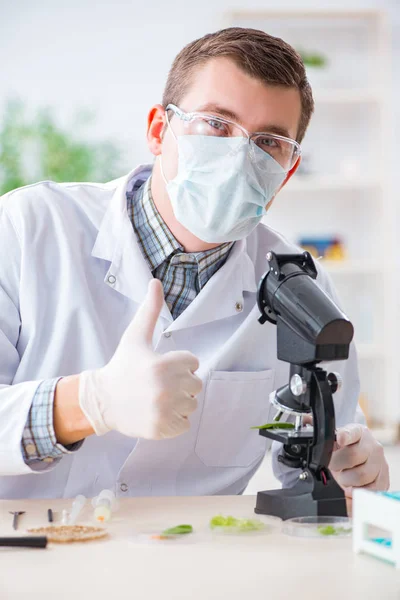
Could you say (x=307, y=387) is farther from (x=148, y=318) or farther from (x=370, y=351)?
(x=370, y=351)

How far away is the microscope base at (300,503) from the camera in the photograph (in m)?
1.14

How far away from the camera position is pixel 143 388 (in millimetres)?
1081

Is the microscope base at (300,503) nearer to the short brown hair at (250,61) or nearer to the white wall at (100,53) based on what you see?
the short brown hair at (250,61)

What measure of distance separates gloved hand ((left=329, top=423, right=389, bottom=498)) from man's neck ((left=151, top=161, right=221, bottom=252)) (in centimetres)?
54

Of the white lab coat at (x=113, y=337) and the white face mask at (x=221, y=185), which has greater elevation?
the white face mask at (x=221, y=185)

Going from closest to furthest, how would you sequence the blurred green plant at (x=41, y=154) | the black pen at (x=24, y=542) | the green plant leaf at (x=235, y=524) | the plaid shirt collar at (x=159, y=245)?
the black pen at (x=24, y=542) < the green plant leaf at (x=235, y=524) < the plaid shirt collar at (x=159, y=245) < the blurred green plant at (x=41, y=154)

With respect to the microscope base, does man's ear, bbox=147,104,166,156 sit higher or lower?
higher

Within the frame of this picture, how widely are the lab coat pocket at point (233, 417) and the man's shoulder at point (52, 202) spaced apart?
1.55ft

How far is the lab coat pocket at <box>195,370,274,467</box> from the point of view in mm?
1570

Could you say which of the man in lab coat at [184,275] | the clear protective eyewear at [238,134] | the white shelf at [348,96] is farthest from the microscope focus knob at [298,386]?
the white shelf at [348,96]

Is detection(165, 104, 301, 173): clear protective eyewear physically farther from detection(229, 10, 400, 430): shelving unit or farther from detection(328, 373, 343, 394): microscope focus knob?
detection(229, 10, 400, 430): shelving unit

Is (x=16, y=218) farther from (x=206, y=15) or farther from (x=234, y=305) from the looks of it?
(x=206, y=15)

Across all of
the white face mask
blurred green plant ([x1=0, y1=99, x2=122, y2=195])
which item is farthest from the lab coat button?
blurred green plant ([x1=0, y1=99, x2=122, y2=195])

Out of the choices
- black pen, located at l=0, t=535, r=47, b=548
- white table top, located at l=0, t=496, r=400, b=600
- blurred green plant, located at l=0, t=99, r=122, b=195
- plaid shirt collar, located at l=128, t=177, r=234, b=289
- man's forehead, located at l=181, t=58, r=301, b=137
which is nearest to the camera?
white table top, located at l=0, t=496, r=400, b=600
